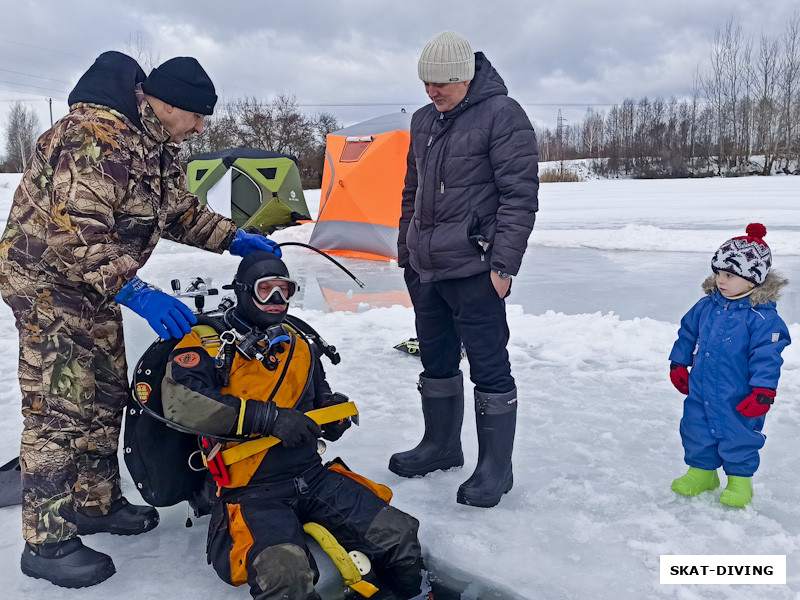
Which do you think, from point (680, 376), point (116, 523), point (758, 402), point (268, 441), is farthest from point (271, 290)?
point (758, 402)

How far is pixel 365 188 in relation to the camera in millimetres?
8734

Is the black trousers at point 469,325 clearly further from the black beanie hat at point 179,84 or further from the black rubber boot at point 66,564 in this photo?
the black rubber boot at point 66,564

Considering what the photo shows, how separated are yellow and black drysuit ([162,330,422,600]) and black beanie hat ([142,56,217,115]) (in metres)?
0.77

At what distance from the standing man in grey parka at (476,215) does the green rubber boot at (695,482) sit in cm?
66

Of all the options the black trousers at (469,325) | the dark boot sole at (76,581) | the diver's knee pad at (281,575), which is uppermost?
the black trousers at (469,325)

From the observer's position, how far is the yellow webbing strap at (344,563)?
207 centimetres

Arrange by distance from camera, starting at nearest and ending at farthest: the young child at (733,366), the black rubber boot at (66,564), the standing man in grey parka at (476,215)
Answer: the black rubber boot at (66,564) < the young child at (733,366) < the standing man in grey parka at (476,215)

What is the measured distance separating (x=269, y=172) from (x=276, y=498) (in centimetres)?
823

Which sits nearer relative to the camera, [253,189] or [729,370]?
[729,370]

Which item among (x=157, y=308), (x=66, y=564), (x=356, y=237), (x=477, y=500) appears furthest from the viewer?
(x=356, y=237)

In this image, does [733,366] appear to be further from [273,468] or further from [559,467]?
[273,468]

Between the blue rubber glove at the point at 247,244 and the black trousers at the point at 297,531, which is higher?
the blue rubber glove at the point at 247,244

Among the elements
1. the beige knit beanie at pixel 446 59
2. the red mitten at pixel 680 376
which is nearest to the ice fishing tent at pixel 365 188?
the beige knit beanie at pixel 446 59

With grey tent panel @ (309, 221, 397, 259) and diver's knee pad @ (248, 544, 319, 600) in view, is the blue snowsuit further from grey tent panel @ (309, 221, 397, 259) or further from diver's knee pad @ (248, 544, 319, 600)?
grey tent panel @ (309, 221, 397, 259)
